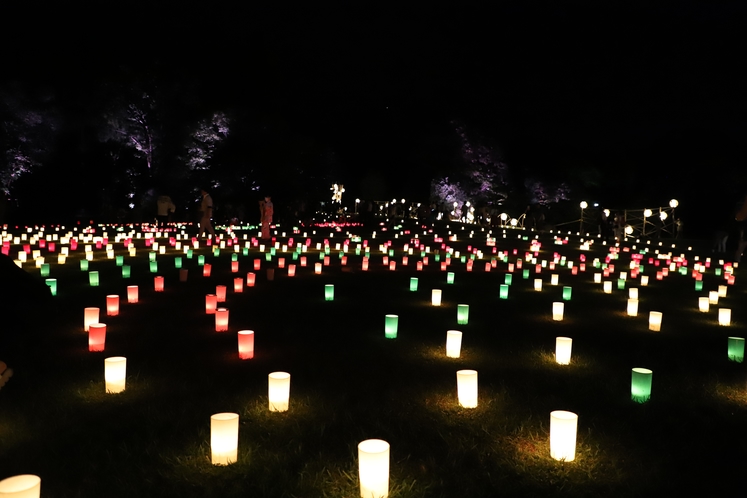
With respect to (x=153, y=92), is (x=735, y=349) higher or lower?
lower

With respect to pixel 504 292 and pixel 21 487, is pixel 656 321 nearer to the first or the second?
pixel 504 292

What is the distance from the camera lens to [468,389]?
4.37 metres

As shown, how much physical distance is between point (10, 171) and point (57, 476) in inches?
1192

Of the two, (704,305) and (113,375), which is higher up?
(113,375)

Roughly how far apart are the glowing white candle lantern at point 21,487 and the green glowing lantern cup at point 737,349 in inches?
233

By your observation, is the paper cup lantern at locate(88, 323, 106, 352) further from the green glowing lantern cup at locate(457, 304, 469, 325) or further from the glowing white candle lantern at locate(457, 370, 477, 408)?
the green glowing lantern cup at locate(457, 304, 469, 325)

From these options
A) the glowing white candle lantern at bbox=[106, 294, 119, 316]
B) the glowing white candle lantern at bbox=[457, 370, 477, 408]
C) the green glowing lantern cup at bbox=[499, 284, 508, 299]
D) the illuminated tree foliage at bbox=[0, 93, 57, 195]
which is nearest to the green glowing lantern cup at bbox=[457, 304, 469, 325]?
the green glowing lantern cup at bbox=[499, 284, 508, 299]

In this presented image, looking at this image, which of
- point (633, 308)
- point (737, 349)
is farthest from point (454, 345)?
point (633, 308)

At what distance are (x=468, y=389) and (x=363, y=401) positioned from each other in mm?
792

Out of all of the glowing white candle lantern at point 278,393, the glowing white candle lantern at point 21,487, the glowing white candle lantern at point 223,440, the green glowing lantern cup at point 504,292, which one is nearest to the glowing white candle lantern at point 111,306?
the glowing white candle lantern at point 278,393

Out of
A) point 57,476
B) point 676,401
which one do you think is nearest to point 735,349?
point 676,401

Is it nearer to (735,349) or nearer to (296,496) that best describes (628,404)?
(735,349)

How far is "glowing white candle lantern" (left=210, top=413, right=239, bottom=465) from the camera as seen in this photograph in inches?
134

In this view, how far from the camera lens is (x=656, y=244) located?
2364 cm
